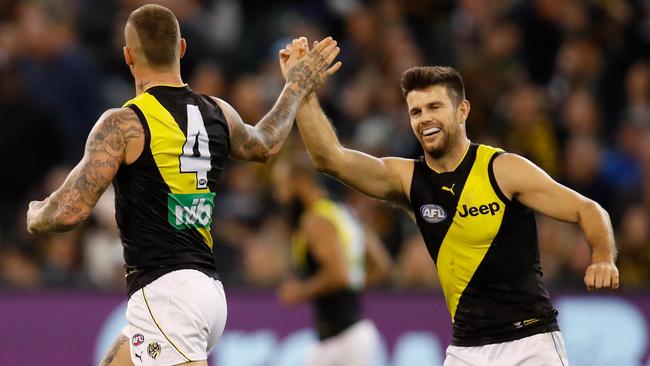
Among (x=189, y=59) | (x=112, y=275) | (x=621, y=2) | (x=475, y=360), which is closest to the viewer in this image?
(x=475, y=360)

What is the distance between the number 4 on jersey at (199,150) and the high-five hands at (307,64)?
991 mm

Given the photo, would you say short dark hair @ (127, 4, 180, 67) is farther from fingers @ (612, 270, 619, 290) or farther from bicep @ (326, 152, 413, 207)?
fingers @ (612, 270, 619, 290)

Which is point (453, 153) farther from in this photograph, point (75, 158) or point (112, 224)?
point (75, 158)

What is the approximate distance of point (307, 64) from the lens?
6.88 metres

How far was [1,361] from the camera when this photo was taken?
37.5 feet

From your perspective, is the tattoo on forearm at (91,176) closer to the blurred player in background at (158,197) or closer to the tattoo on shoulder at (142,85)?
the blurred player in background at (158,197)

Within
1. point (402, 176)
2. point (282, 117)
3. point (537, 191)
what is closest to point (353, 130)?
point (402, 176)

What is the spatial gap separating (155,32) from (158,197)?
765 millimetres

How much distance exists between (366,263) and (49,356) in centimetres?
304

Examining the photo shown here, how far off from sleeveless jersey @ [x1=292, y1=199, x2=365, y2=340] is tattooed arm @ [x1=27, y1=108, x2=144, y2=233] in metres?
4.53

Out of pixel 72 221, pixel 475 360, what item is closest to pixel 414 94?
pixel 475 360

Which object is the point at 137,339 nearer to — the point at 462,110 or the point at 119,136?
the point at 119,136

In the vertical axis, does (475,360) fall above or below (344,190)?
below

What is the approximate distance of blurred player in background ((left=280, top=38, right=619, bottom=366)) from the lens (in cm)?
636
